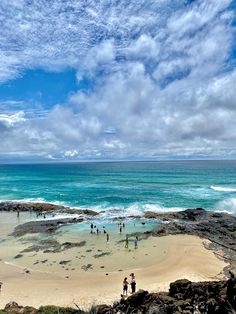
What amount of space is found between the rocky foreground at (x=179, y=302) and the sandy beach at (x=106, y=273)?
4547 millimetres

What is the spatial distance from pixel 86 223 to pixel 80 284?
79.8ft

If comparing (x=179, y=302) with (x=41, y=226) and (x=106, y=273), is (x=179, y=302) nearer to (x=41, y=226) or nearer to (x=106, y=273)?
(x=106, y=273)

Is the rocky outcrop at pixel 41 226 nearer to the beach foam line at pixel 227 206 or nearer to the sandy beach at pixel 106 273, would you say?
the sandy beach at pixel 106 273

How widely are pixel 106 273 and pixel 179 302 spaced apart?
13.1 m

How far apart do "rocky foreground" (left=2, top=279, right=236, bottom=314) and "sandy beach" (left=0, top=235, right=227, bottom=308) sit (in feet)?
14.9

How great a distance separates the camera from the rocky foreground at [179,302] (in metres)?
16.0

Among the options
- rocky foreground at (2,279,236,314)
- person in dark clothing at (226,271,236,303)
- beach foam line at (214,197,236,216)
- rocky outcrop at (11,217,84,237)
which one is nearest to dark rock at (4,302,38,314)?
rocky foreground at (2,279,236,314)

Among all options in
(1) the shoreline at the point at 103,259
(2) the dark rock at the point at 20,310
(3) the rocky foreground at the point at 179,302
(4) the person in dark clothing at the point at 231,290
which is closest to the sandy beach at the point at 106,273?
(1) the shoreline at the point at 103,259

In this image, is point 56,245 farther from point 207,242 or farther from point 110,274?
point 207,242

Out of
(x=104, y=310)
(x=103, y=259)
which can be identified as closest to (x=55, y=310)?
(x=104, y=310)

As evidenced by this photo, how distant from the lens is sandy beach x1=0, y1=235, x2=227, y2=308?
24.4 metres

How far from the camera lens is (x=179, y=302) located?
17438 millimetres

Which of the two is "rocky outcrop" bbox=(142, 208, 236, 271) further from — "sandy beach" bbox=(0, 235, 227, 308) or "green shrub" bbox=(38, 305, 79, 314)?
"green shrub" bbox=(38, 305, 79, 314)

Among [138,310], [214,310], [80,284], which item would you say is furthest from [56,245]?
[214,310]
